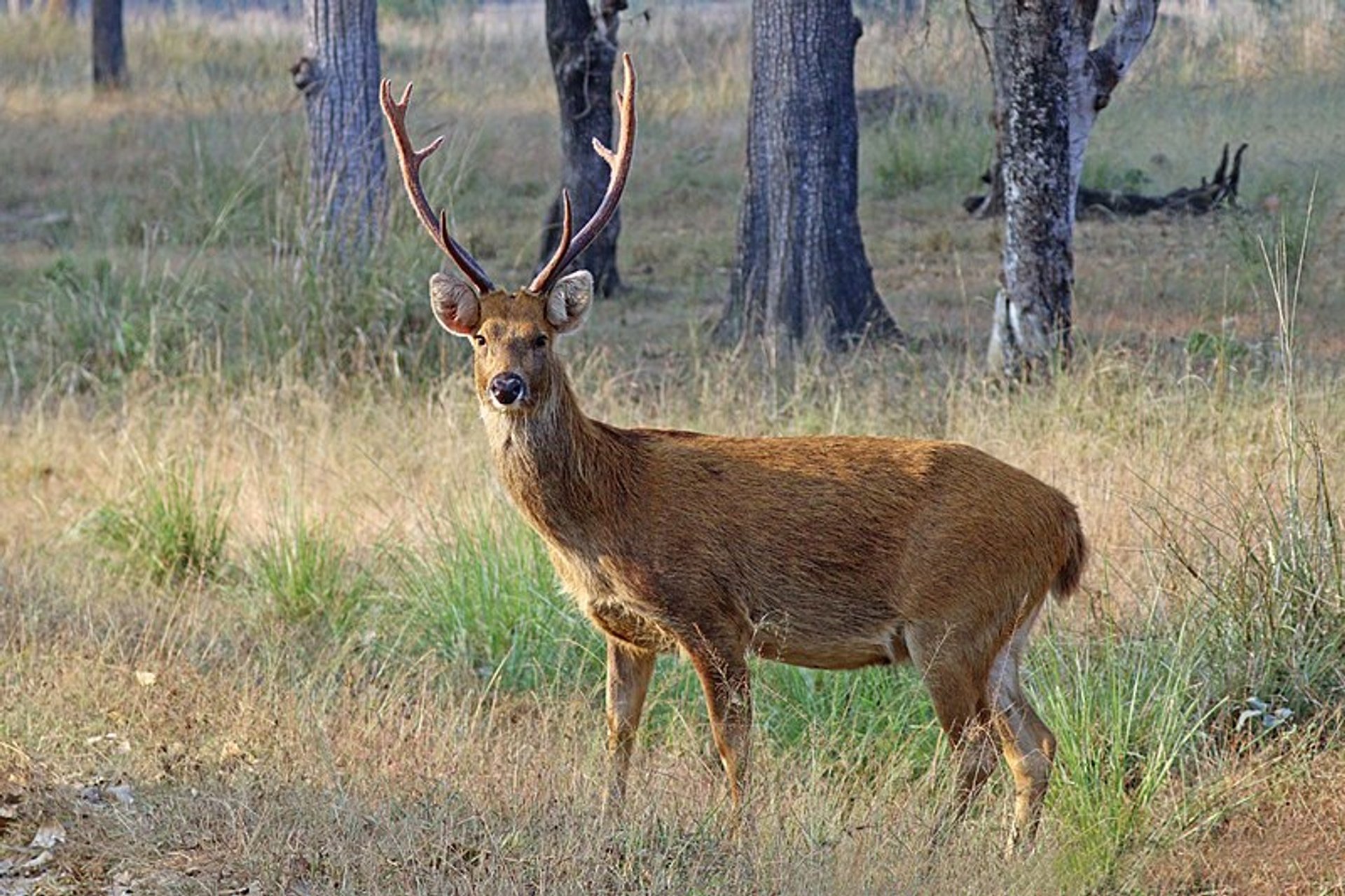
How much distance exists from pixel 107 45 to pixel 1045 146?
15400mm

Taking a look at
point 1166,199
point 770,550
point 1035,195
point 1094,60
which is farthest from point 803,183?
point 770,550

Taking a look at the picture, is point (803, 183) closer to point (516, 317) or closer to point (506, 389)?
point (516, 317)

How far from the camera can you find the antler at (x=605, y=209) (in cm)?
554

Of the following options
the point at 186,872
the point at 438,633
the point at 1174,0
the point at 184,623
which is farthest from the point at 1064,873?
the point at 1174,0

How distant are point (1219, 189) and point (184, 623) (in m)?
10.6

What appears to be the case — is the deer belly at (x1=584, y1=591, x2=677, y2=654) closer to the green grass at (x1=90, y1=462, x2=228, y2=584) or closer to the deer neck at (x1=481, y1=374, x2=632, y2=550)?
the deer neck at (x1=481, y1=374, x2=632, y2=550)

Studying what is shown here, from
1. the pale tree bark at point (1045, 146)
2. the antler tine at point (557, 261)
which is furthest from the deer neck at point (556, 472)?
the pale tree bark at point (1045, 146)

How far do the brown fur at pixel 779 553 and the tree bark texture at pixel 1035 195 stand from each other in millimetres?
4030

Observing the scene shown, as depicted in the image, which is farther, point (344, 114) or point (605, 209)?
point (344, 114)

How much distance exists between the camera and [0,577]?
7.84 m

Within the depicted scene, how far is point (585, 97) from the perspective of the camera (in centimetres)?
1353

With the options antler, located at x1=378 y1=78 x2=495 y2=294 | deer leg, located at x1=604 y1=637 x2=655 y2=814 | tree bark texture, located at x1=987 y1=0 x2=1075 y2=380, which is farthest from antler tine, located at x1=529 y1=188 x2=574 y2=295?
tree bark texture, located at x1=987 y1=0 x2=1075 y2=380

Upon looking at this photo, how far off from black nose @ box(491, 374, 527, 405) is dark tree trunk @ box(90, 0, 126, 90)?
1808 centimetres

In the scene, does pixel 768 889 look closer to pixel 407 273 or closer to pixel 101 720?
pixel 101 720
